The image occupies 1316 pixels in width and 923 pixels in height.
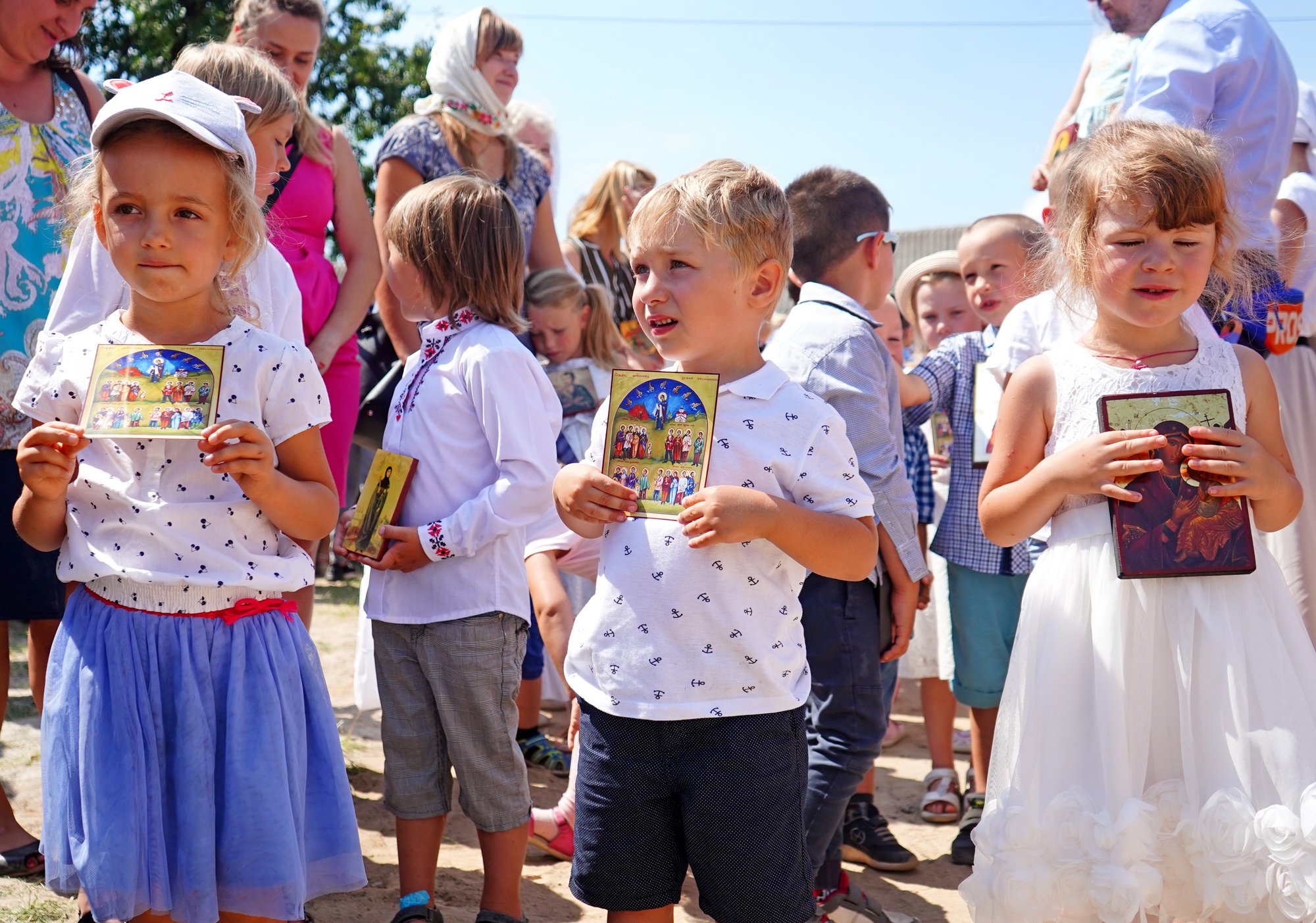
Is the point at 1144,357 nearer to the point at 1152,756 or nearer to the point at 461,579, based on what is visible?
the point at 1152,756

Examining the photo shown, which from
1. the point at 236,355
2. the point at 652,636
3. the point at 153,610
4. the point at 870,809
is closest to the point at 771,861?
the point at 652,636

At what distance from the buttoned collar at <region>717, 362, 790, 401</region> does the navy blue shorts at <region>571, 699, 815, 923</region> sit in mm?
627

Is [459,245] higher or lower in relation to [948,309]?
lower

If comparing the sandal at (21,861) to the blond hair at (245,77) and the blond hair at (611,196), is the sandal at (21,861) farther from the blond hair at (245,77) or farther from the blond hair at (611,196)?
the blond hair at (611,196)

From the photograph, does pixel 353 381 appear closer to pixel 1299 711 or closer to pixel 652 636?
pixel 652 636

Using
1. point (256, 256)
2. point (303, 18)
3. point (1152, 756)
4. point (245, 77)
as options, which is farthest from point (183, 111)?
point (1152, 756)

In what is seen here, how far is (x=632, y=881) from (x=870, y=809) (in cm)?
175

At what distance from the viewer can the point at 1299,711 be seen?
231cm

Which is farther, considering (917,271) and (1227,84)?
(917,271)

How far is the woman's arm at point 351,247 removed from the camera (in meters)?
3.82

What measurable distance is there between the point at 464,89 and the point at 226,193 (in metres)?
2.18

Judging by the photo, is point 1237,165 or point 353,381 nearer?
point 1237,165

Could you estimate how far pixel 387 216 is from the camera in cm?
407

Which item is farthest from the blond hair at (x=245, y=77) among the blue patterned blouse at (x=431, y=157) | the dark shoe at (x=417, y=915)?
the dark shoe at (x=417, y=915)
